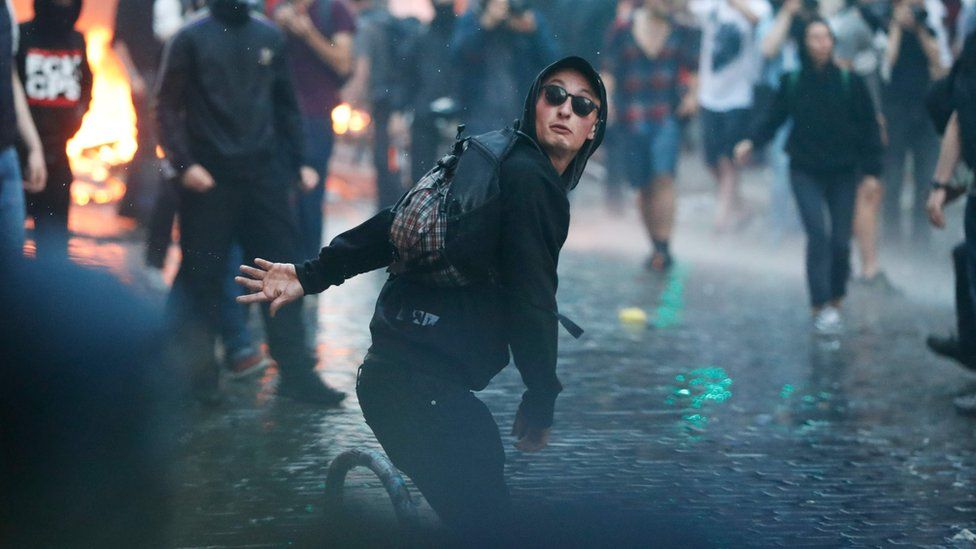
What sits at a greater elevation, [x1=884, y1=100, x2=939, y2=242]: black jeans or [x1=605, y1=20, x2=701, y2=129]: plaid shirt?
[x1=605, y1=20, x2=701, y2=129]: plaid shirt

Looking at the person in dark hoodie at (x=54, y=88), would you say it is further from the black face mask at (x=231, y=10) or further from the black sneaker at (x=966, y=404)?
the black sneaker at (x=966, y=404)

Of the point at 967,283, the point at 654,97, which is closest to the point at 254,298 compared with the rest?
the point at 967,283

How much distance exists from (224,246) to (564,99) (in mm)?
3117

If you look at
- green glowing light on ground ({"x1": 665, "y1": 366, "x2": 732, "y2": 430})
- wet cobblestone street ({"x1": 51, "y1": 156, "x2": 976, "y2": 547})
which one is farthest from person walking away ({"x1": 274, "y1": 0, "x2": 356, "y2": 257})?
green glowing light on ground ({"x1": 665, "y1": 366, "x2": 732, "y2": 430})

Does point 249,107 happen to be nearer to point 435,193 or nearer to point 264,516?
point 264,516

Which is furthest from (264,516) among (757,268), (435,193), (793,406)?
(757,268)

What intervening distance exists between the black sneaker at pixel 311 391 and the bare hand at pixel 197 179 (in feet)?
3.02

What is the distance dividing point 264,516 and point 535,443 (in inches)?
49.0

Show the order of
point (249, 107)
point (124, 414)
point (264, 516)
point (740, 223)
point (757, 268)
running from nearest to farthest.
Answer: point (124, 414)
point (264, 516)
point (249, 107)
point (757, 268)
point (740, 223)

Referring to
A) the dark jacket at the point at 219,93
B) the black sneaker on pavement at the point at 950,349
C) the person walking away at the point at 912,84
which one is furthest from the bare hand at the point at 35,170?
the person walking away at the point at 912,84

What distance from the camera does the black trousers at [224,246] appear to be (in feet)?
23.2

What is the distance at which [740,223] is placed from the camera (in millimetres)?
15609

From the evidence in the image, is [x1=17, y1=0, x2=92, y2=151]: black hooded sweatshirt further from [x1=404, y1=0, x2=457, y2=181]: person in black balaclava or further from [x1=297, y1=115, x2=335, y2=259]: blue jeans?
[x1=404, y1=0, x2=457, y2=181]: person in black balaclava

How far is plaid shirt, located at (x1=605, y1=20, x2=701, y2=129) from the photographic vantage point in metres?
12.8
